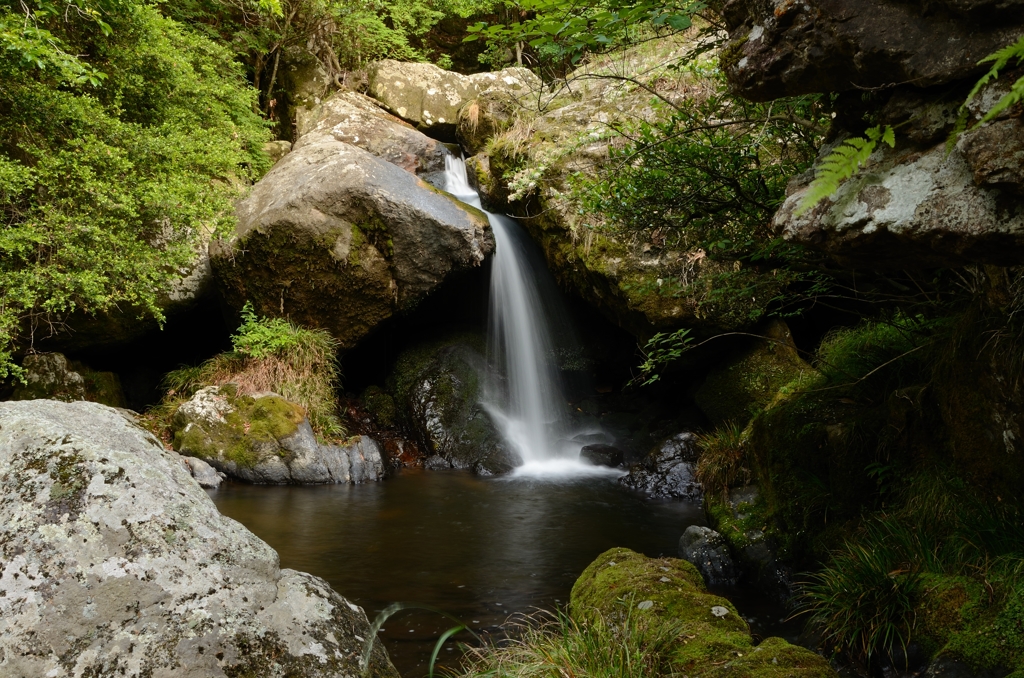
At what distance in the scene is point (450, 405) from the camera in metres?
12.0

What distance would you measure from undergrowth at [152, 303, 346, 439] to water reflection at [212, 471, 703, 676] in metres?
1.77

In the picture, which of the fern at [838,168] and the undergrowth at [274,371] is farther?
the undergrowth at [274,371]

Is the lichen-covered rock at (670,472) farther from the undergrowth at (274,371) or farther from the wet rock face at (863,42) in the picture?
the wet rock face at (863,42)

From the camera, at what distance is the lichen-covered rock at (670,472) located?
9.10 metres

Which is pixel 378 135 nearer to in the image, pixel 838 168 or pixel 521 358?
pixel 521 358

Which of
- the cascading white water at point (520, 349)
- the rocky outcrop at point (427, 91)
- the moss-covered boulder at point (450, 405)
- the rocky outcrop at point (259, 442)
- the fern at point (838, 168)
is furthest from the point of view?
the rocky outcrop at point (427, 91)

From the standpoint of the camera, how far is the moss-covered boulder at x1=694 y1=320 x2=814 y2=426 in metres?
9.22

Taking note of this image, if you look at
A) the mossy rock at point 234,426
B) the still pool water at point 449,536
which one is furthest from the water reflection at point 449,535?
the mossy rock at point 234,426

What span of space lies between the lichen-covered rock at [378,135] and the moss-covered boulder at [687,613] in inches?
449

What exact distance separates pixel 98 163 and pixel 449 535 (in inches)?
254

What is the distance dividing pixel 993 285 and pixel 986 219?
117 cm

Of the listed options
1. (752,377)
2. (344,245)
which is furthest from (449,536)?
(344,245)

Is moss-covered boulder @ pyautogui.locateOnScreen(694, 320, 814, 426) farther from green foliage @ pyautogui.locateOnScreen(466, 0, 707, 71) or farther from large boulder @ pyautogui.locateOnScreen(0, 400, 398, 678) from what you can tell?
large boulder @ pyautogui.locateOnScreen(0, 400, 398, 678)

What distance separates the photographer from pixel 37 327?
32.0 feet
